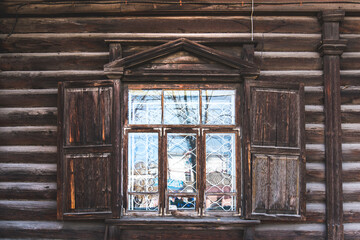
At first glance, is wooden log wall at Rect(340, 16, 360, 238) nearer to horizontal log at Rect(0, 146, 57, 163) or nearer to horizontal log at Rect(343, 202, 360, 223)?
horizontal log at Rect(343, 202, 360, 223)

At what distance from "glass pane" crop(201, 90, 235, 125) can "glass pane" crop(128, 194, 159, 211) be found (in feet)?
3.60

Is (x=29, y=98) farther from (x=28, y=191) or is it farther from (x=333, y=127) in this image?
(x=333, y=127)

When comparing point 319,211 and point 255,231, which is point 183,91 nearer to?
point 255,231

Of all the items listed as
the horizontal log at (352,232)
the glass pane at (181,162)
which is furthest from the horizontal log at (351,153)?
the glass pane at (181,162)

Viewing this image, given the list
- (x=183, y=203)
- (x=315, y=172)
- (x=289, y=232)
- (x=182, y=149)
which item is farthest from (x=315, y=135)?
(x=183, y=203)

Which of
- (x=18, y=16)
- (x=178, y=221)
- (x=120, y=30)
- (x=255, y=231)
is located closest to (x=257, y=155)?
(x=255, y=231)

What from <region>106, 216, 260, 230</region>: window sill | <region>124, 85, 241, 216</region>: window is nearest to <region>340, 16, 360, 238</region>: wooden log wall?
<region>106, 216, 260, 230</region>: window sill

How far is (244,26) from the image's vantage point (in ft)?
13.3

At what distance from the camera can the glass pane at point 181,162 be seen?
3.84m

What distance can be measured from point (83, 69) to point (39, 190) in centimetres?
153

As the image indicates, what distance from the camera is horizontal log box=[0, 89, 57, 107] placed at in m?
3.97

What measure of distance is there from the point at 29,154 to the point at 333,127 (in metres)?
3.61

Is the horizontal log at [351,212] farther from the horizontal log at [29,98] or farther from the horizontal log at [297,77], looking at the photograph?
the horizontal log at [29,98]

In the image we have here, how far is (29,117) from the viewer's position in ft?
13.0
